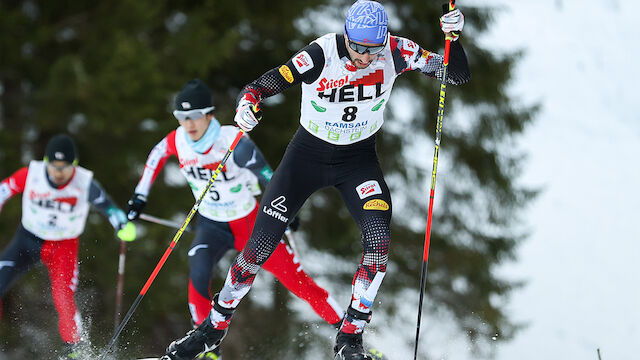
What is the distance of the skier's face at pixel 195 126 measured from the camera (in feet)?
18.9

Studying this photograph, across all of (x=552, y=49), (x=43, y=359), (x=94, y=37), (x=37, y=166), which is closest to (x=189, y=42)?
(x=94, y=37)

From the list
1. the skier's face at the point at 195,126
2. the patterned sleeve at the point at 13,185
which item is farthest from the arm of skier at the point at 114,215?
the skier's face at the point at 195,126

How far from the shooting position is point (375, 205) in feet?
15.3

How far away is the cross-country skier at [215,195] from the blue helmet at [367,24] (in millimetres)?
1628

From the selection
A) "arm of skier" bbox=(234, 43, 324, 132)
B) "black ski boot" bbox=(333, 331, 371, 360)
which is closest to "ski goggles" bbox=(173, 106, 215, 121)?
"arm of skier" bbox=(234, 43, 324, 132)

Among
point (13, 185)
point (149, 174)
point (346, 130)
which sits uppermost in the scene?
point (346, 130)

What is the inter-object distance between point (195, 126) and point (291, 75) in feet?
5.06

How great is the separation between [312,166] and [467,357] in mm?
5652

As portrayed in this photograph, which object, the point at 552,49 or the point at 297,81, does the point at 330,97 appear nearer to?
the point at 297,81

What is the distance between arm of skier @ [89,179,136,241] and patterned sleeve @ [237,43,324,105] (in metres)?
2.32

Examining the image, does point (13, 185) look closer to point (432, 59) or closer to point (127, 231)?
point (127, 231)

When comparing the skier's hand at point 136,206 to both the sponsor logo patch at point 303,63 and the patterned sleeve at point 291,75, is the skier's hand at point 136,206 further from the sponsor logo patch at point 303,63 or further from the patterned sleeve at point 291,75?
the sponsor logo patch at point 303,63

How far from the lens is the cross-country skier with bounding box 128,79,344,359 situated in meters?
5.70

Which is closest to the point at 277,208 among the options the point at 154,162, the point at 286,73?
the point at 286,73
